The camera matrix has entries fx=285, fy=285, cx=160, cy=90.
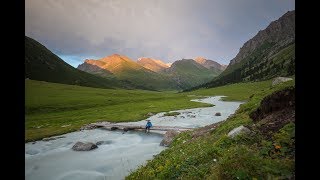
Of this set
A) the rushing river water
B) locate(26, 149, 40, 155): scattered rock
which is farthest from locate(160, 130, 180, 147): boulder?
locate(26, 149, 40, 155): scattered rock

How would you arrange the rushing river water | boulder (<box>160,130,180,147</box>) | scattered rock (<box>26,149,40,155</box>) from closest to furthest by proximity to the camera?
1. the rushing river water
2. boulder (<box>160,130,180,147</box>)
3. scattered rock (<box>26,149,40,155</box>)

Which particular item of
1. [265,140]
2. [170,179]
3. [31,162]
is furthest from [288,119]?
[31,162]

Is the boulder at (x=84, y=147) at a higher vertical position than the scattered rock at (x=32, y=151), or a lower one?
higher

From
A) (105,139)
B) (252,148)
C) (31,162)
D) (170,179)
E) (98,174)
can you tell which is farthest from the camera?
(105,139)

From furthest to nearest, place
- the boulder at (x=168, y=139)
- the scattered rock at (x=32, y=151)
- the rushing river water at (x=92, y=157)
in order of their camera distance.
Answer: the scattered rock at (x=32, y=151) < the boulder at (x=168, y=139) < the rushing river water at (x=92, y=157)

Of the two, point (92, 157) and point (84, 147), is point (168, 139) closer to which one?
point (92, 157)

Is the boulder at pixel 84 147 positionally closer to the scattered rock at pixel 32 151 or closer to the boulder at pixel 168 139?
the scattered rock at pixel 32 151

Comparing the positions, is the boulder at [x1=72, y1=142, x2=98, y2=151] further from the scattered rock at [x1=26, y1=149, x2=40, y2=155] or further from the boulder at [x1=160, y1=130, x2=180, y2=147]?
the boulder at [x1=160, y1=130, x2=180, y2=147]

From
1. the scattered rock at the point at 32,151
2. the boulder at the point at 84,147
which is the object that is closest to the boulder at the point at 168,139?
the boulder at the point at 84,147

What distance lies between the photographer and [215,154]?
609 inches

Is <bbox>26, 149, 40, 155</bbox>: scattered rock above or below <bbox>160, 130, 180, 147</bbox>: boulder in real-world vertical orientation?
below
